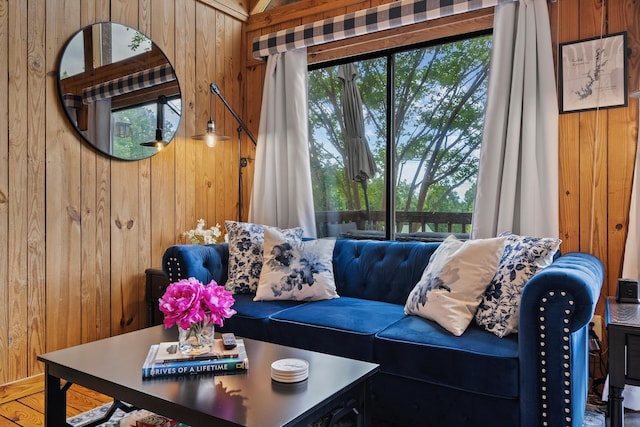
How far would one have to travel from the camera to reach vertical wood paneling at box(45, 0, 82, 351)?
2621 mm

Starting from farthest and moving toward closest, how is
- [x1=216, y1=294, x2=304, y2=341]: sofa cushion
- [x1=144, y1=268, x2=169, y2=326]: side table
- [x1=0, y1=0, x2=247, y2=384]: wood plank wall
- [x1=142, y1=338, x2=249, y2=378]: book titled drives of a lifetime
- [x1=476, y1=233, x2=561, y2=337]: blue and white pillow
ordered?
1. [x1=144, y1=268, x2=169, y2=326]: side table
2. [x1=0, y1=0, x2=247, y2=384]: wood plank wall
3. [x1=216, y1=294, x2=304, y2=341]: sofa cushion
4. [x1=476, y1=233, x2=561, y2=337]: blue and white pillow
5. [x1=142, y1=338, x2=249, y2=378]: book titled drives of a lifetime

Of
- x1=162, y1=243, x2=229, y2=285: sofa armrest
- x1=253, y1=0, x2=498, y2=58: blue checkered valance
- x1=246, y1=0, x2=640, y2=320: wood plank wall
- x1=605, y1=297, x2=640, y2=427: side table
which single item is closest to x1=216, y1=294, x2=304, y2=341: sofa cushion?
x1=162, y1=243, x2=229, y2=285: sofa armrest

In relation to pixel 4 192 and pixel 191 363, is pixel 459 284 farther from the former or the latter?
pixel 4 192

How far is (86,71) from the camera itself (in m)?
2.77

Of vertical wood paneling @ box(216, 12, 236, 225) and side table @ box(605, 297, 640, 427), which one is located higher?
vertical wood paneling @ box(216, 12, 236, 225)

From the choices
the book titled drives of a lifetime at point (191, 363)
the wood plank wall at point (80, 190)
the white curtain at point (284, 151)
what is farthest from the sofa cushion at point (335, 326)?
the wood plank wall at point (80, 190)

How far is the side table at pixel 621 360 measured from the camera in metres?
1.63

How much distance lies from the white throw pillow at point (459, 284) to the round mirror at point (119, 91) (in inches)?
81.6

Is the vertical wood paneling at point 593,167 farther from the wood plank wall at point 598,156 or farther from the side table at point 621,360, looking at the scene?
the side table at point 621,360

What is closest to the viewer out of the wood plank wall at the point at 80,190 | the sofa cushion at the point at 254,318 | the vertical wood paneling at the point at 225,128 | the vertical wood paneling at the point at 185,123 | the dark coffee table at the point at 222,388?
the dark coffee table at the point at 222,388

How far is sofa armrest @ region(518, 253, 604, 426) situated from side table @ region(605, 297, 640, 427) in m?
0.12

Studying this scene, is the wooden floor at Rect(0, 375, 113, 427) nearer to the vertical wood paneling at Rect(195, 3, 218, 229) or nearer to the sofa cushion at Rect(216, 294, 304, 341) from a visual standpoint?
the sofa cushion at Rect(216, 294, 304, 341)

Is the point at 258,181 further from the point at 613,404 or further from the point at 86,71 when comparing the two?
the point at 613,404

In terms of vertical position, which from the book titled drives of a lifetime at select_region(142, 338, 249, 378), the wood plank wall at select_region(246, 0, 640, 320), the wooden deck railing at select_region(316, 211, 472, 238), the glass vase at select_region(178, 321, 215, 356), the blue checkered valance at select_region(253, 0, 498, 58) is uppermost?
the blue checkered valance at select_region(253, 0, 498, 58)
